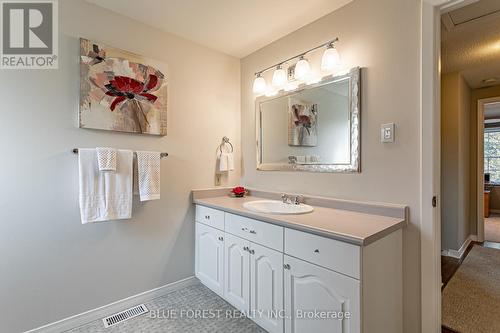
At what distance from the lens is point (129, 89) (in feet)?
6.12

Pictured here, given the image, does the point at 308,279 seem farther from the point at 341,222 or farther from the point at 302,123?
the point at 302,123

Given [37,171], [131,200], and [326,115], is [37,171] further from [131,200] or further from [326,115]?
[326,115]

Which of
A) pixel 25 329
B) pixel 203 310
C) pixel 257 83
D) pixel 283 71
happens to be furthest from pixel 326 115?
pixel 25 329

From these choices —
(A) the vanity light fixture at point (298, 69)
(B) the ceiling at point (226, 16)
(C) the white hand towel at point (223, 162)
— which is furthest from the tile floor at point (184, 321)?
(B) the ceiling at point (226, 16)

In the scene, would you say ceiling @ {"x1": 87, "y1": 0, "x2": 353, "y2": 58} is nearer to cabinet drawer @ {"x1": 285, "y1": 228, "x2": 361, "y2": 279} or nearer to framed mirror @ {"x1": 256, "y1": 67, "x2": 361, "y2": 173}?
framed mirror @ {"x1": 256, "y1": 67, "x2": 361, "y2": 173}

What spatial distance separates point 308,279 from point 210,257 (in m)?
1.02

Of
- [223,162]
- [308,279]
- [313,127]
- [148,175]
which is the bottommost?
[308,279]

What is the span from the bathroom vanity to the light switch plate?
1.35ft

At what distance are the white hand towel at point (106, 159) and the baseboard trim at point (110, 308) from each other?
106 centimetres

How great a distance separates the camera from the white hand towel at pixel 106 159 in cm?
164

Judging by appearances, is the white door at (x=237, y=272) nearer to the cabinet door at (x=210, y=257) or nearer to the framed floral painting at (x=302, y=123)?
the cabinet door at (x=210, y=257)

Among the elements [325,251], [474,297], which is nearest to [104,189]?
[325,251]

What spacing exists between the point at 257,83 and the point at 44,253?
2.10 m

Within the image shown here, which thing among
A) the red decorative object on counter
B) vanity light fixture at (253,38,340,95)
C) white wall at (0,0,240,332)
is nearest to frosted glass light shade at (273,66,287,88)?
vanity light fixture at (253,38,340,95)
